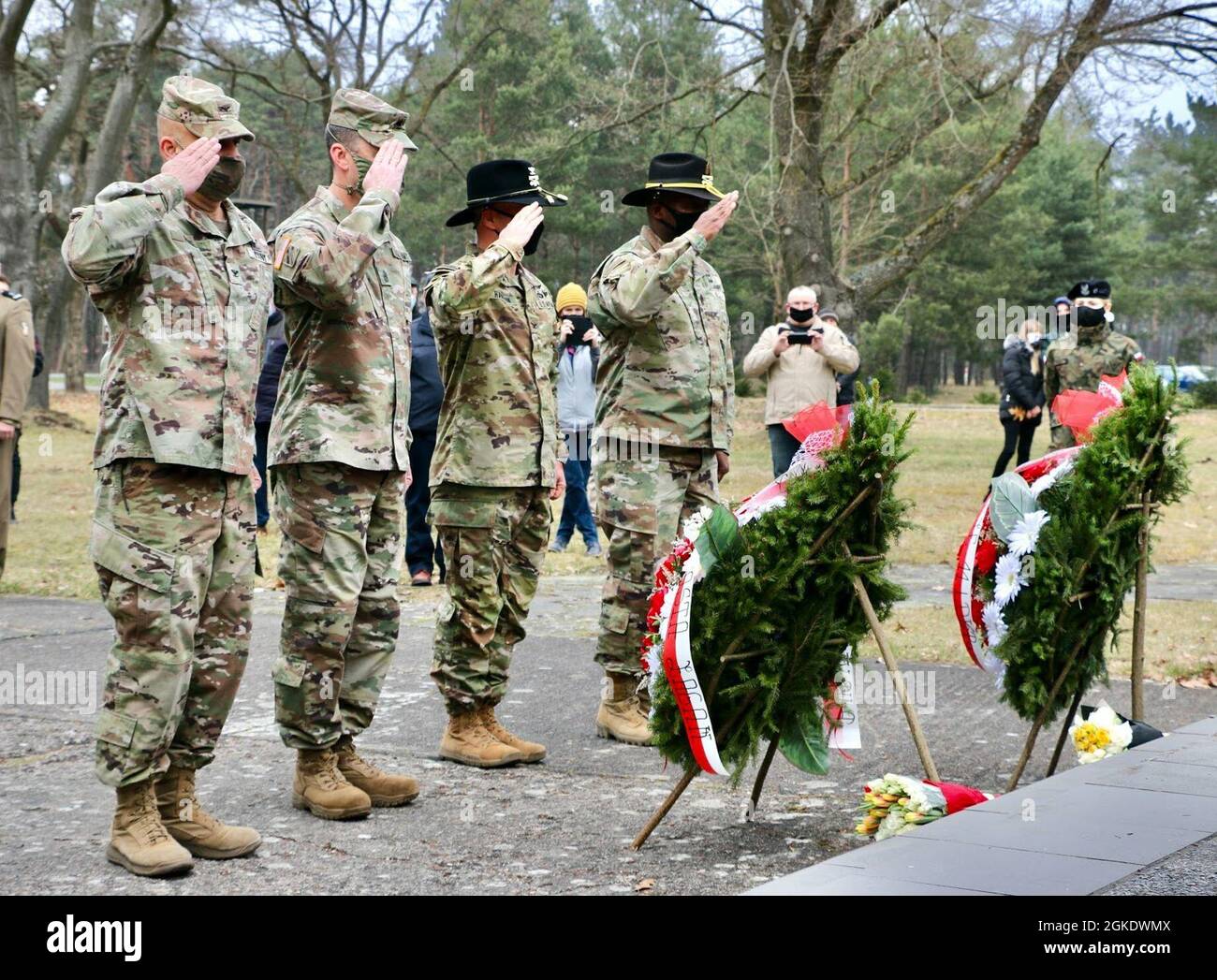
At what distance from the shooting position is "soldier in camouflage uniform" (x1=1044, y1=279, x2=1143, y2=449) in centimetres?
1227

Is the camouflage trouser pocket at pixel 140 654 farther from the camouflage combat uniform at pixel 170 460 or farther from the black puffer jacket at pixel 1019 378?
the black puffer jacket at pixel 1019 378

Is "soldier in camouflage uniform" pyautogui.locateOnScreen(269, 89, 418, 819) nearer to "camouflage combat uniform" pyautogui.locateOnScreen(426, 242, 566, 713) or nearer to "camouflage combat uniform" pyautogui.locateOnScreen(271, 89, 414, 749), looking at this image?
"camouflage combat uniform" pyautogui.locateOnScreen(271, 89, 414, 749)

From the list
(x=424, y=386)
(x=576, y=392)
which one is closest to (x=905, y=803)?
(x=424, y=386)

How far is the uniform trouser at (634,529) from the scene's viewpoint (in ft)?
20.2

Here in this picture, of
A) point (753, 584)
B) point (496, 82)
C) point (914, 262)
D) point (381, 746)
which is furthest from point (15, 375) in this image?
point (496, 82)

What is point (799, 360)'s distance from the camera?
12.6m

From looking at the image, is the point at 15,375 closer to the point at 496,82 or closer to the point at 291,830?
the point at 291,830

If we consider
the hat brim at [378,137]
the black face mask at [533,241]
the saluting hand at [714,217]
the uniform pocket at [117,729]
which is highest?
the hat brim at [378,137]

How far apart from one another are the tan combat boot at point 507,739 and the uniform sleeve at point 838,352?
6.85 metres

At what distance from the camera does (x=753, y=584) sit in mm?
4543

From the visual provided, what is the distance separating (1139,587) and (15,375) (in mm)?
7471

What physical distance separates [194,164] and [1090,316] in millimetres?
9532

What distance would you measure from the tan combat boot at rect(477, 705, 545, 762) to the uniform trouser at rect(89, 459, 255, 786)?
162 cm

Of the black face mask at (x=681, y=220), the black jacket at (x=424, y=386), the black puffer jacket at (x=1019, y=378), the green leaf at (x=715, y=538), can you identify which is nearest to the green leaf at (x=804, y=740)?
the green leaf at (x=715, y=538)
